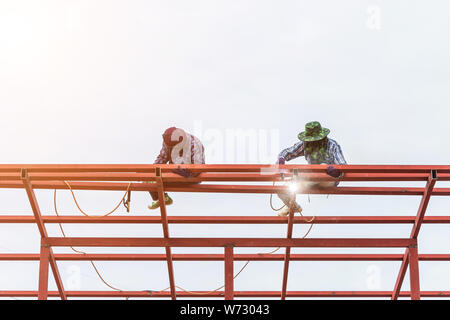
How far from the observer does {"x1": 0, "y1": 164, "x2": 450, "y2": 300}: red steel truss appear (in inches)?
457

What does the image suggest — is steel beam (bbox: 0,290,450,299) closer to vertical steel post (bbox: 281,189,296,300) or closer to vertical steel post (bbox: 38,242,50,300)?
vertical steel post (bbox: 281,189,296,300)

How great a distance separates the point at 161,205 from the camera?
12258mm

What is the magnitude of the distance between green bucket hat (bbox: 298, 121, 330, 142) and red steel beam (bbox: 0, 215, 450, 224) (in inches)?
53.8

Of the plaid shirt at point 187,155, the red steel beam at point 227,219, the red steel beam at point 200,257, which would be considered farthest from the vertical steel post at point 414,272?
the plaid shirt at point 187,155

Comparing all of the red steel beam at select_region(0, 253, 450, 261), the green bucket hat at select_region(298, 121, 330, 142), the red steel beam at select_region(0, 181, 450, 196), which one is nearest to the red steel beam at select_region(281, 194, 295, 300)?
the red steel beam at select_region(0, 253, 450, 261)

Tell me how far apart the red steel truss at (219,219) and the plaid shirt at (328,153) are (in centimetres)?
69

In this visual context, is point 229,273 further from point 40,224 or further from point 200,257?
point 40,224

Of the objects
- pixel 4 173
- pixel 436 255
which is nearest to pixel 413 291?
pixel 436 255

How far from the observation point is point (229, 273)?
42.6ft
